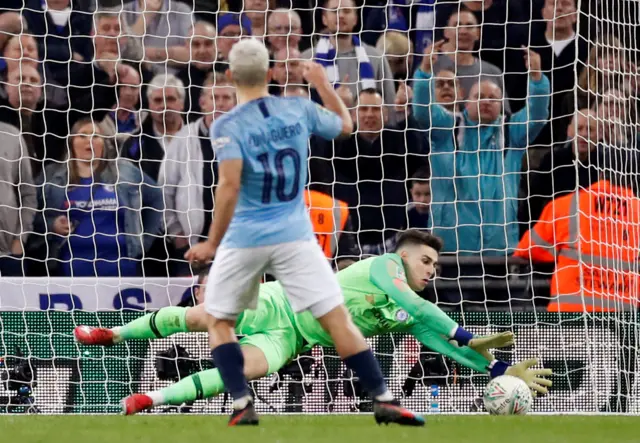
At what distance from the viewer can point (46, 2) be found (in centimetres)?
1146

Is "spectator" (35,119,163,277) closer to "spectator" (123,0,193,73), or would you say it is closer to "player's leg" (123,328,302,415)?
"spectator" (123,0,193,73)

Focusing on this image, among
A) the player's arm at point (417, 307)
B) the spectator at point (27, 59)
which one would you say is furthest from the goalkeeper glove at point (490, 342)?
the spectator at point (27, 59)

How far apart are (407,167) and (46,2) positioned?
349 cm

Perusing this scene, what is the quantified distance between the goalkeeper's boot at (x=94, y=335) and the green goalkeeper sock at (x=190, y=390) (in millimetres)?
707

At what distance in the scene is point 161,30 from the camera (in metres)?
11.4

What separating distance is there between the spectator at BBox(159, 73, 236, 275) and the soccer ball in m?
3.58

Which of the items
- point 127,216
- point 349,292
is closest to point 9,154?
point 127,216

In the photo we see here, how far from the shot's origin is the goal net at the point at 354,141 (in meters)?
10.3

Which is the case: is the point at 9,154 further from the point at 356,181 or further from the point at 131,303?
the point at 356,181

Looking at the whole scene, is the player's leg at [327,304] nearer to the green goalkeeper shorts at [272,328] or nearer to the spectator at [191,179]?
the green goalkeeper shorts at [272,328]

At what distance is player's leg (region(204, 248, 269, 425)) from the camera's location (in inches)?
252

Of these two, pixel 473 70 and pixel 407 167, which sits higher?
pixel 473 70

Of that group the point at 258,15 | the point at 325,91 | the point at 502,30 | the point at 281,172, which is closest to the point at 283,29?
the point at 258,15

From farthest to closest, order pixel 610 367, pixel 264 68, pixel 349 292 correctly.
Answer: pixel 610 367
pixel 349 292
pixel 264 68
